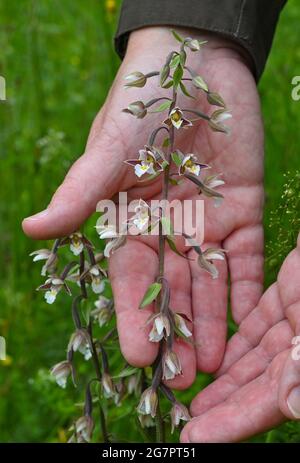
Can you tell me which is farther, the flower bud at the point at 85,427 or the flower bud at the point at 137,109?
the flower bud at the point at 85,427

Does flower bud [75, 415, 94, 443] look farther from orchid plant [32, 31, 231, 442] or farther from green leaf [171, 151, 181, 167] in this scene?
green leaf [171, 151, 181, 167]

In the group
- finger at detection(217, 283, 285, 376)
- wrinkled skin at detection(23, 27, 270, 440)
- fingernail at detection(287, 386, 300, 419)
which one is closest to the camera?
fingernail at detection(287, 386, 300, 419)

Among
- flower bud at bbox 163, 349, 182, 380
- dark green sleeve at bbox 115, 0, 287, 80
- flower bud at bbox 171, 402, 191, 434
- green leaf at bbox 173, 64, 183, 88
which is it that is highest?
dark green sleeve at bbox 115, 0, 287, 80

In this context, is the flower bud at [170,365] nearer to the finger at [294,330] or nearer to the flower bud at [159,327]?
the flower bud at [159,327]

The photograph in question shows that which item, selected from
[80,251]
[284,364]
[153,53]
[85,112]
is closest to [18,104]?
[85,112]

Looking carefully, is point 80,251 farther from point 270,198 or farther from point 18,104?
point 18,104

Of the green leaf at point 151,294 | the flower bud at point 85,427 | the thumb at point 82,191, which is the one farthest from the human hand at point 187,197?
the flower bud at point 85,427

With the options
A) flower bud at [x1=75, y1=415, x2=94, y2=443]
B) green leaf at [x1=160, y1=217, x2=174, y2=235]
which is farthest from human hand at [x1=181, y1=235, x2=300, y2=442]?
green leaf at [x1=160, y1=217, x2=174, y2=235]
